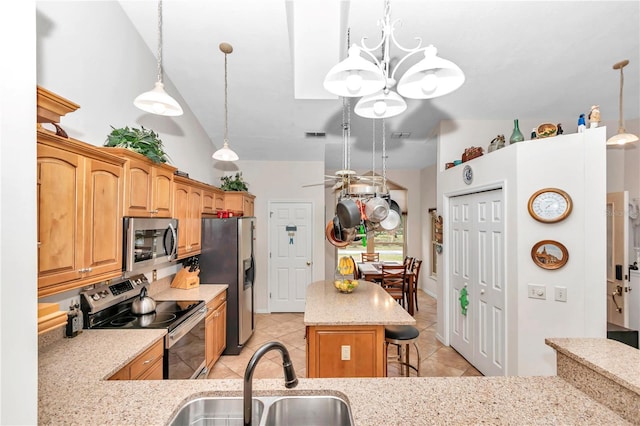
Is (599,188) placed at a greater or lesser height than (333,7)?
lesser

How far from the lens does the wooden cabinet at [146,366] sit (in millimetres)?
1709

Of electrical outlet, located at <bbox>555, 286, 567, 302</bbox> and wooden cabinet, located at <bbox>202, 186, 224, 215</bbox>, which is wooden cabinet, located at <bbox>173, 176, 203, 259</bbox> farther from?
electrical outlet, located at <bbox>555, 286, 567, 302</bbox>

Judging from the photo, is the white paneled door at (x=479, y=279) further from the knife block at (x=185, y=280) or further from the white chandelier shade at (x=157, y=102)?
the knife block at (x=185, y=280)

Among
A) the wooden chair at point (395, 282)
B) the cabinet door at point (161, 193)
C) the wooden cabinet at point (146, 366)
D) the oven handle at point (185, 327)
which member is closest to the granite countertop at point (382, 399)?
the wooden cabinet at point (146, 366)

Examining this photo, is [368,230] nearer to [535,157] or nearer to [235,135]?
[535,157]

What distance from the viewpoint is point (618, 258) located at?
3.59 m

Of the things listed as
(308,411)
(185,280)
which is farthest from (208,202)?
(308,411)

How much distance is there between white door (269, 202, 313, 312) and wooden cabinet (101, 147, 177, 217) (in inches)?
105

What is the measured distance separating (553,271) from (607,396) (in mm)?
1782

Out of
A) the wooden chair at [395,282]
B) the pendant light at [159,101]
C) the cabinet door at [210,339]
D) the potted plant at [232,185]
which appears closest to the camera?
the pendant light at [159,101]

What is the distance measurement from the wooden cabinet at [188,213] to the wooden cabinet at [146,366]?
1221 millimetres

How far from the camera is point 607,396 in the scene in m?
1.05

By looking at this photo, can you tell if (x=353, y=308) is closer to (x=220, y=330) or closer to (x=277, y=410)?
(x=277, y=410)

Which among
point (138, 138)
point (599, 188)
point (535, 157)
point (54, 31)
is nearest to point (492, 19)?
point (535, 157)
